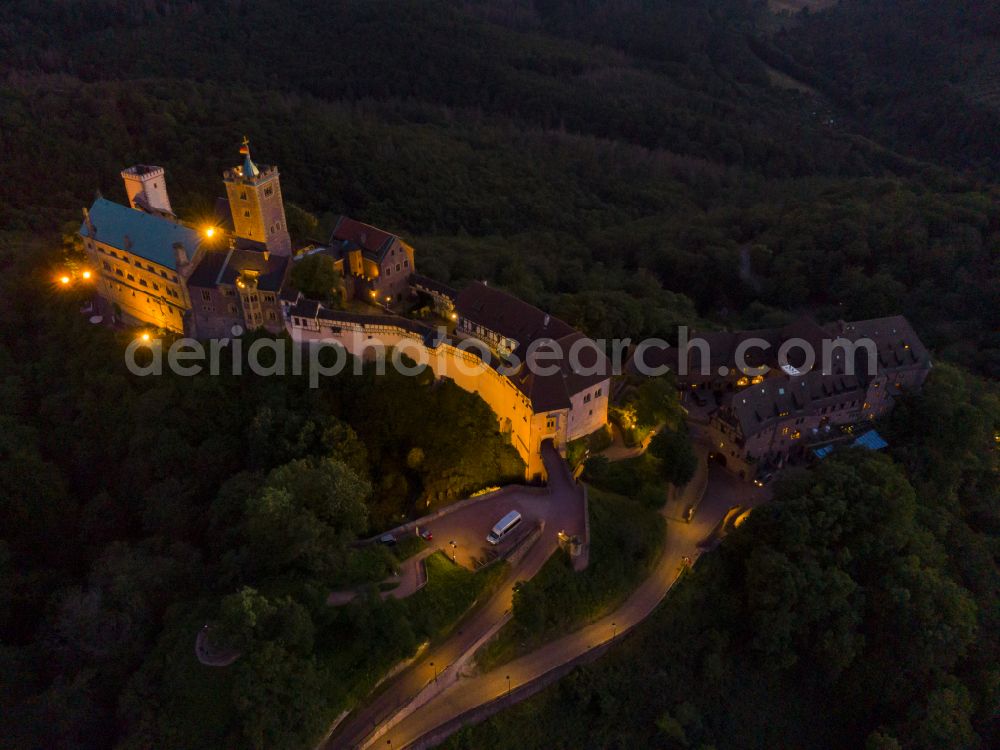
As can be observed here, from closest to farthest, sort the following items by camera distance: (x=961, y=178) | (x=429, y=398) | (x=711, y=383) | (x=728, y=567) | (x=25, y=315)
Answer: (x=728, y=567), (x=429, y=398), (x=711, y=383), (x=25, y=315), (x=961, y=178)

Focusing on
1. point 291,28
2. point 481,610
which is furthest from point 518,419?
point 291,28

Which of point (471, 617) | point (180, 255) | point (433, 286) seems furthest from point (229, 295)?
point (471, 617)

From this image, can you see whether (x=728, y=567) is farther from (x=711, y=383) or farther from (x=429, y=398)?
(x=429, y=398)

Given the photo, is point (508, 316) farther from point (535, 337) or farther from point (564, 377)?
point (564, 377)

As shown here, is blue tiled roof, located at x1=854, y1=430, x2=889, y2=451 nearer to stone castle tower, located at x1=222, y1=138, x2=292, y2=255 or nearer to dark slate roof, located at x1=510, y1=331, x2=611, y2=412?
dark slate roof, located at x1=510, y1=331, x2=611, y2=412

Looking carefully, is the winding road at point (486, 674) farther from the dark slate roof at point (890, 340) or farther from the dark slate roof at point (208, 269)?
the dark slate roof at point (208, 269)

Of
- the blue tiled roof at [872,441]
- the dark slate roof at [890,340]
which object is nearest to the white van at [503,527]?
the blue tiled roof at [872,441]

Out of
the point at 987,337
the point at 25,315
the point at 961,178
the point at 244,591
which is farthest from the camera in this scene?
the point at 961,178
